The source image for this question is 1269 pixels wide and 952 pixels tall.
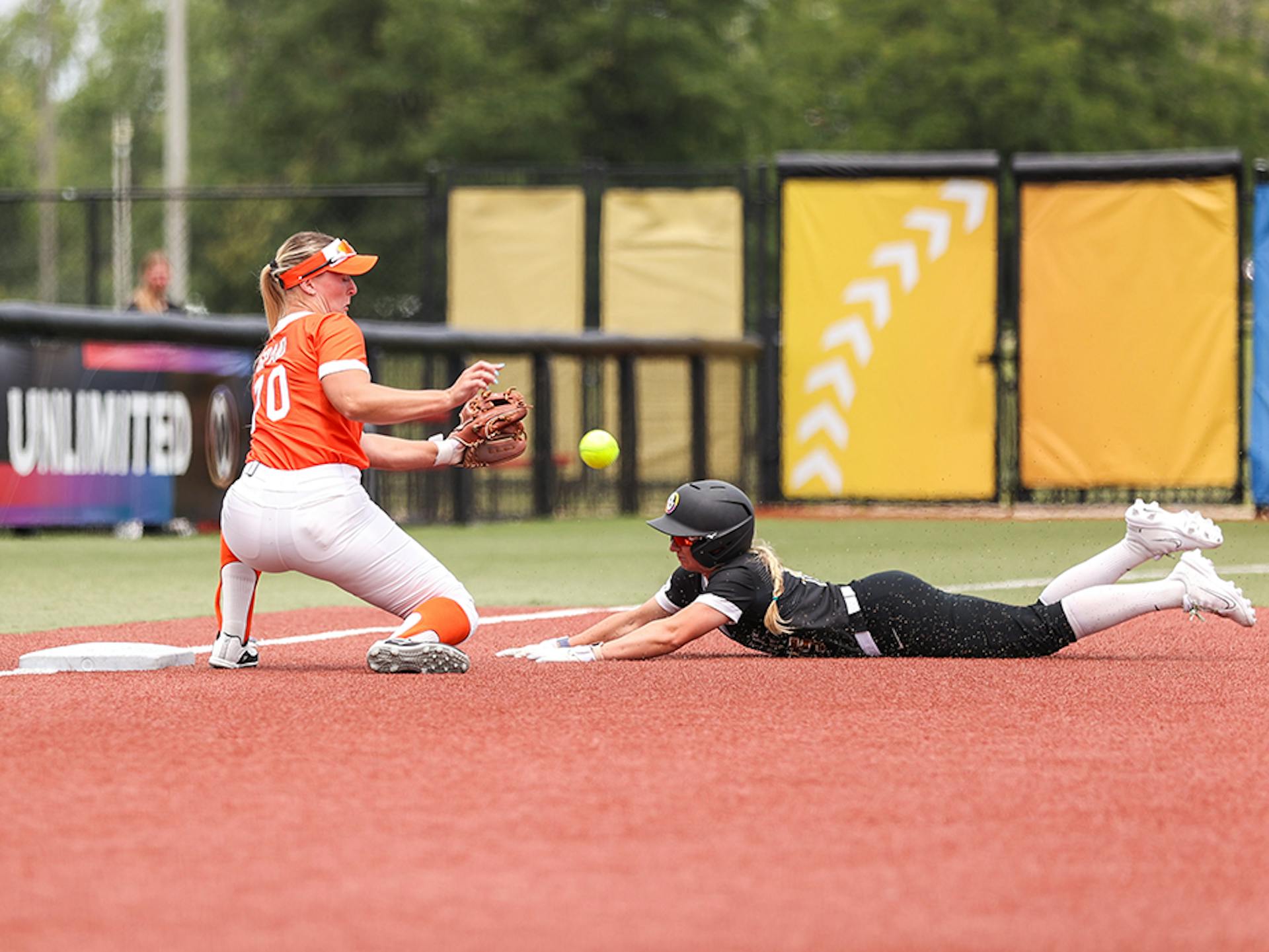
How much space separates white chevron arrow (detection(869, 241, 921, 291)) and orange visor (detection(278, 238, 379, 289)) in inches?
490

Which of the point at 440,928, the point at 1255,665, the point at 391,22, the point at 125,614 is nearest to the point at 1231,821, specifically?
the point at 440,928

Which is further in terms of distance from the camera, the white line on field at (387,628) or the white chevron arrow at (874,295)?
the white chevron arrow at (874,295)

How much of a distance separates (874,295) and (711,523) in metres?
12.1

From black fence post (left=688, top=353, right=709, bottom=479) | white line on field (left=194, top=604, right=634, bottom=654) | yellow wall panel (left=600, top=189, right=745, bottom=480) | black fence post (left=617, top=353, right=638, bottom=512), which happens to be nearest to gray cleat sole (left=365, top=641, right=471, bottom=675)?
white line on field (left=194, top=604, right=634, bottom=654)

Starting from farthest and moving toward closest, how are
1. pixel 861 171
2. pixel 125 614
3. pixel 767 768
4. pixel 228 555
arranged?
pixel 861 171 → pixel 125 614 → pixel 228 555 → pixel 767 768

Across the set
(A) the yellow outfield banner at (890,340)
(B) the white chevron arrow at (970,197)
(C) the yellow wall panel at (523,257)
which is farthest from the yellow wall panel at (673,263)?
(B) the white chevron arrow at (970,197)

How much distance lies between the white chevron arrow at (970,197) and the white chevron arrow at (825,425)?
218 cm

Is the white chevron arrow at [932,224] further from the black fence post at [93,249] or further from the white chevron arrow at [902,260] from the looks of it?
the black fence post at [93,249]

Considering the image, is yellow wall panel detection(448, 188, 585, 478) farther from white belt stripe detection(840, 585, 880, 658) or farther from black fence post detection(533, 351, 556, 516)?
white belt stripe detection(840, 585, 880, 658)

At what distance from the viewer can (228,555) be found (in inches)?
291

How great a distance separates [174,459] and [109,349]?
99 centimetres

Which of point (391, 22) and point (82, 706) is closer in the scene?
point (82, 706)

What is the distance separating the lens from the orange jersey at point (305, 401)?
7.12m

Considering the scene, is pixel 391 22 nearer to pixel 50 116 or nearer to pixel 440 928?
pixel 50 116
